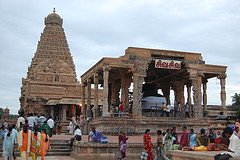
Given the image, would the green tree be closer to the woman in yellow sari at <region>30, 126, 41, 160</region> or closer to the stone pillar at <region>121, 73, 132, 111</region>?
the stone pillar at <region>121, 73, 132, 111</region>

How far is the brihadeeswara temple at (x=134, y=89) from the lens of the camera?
23.3 meters

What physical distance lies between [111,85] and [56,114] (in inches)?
689

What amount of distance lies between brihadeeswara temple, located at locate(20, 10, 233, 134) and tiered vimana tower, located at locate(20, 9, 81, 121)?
0.14 meters

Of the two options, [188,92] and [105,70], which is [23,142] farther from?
[188,92]

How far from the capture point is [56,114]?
46.4 meters

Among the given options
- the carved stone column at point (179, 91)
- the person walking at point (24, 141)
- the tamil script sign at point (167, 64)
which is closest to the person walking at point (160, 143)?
the person walking at point (24, 141)

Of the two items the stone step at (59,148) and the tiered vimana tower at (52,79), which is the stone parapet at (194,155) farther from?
the tiered vimana tower at (52,79)

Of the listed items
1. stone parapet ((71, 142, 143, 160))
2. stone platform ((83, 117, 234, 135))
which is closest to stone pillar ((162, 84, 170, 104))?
stone platform ((83, 117, 234, 135))

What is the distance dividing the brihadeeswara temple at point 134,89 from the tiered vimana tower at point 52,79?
137 mm

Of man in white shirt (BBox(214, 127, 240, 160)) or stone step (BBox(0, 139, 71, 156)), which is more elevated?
man in white shirt (BBox(214, 127, 240, 160))

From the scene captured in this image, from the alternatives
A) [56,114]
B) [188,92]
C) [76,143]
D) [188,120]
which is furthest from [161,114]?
[56,114]

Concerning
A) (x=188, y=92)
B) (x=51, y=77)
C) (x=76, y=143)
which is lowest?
(x=76, y=143)

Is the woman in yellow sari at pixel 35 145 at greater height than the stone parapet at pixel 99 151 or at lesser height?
greater

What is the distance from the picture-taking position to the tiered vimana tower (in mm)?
45562
